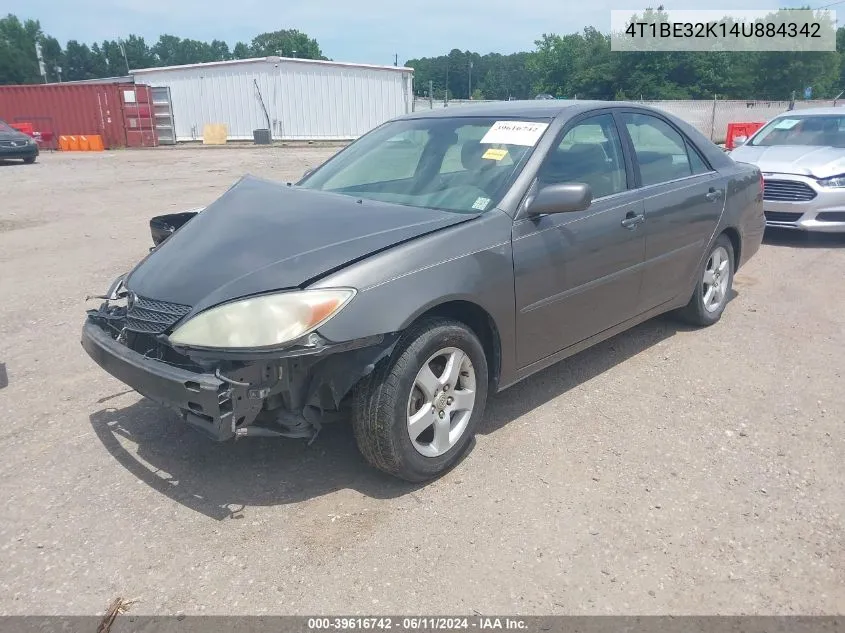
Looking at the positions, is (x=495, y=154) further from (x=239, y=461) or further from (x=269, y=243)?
(x=239, y=461)

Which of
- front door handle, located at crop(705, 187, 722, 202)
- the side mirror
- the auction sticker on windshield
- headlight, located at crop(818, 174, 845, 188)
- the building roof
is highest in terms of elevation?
the building roof

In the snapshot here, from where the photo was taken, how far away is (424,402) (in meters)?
3.11

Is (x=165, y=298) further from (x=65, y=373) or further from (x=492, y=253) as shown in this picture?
(x=65, y=373)

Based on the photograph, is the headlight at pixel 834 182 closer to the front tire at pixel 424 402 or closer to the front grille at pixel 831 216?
the front grille at pixel 831 216

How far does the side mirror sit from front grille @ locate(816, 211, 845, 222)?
6.01 m

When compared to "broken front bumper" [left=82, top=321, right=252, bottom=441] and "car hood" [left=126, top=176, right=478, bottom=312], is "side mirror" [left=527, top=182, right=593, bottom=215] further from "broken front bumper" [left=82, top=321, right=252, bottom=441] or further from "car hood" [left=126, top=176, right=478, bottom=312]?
"broken front bumper" [left=82, top=321, right=252, bottom=441]

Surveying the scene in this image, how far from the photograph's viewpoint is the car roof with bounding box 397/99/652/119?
3.98m

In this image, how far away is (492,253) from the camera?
3.27 meters

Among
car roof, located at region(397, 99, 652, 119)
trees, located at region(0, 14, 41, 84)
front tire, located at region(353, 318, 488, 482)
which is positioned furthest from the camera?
trees, located at region(0, 14, 41, 84)

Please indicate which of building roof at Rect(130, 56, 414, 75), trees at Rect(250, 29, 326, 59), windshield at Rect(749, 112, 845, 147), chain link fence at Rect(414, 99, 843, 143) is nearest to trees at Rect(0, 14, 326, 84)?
trees at Rect(250, 29, 326, 59)

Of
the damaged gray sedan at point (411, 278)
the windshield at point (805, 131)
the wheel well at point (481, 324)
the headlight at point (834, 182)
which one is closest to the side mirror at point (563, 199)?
the damaged gray sedan at point (411, 278)

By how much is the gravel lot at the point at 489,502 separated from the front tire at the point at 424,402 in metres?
0.18

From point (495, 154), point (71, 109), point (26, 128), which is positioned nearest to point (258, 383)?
point (495, 154)

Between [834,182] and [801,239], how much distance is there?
1.03 metres
